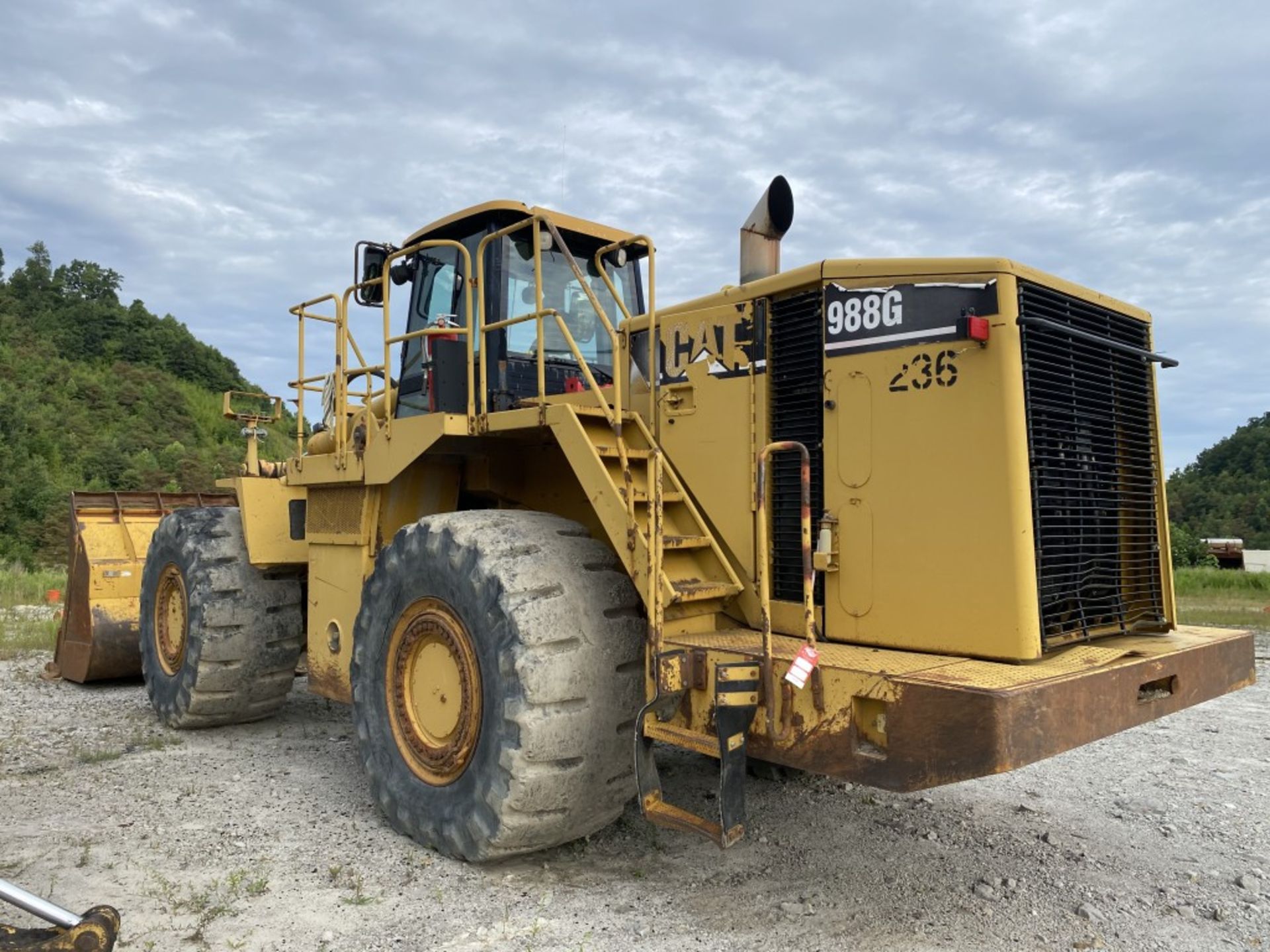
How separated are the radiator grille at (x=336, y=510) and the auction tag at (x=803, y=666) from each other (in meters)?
2.86

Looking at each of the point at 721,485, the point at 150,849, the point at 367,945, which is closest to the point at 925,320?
the point at 721,485

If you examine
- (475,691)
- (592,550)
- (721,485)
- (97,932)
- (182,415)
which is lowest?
(97,932)

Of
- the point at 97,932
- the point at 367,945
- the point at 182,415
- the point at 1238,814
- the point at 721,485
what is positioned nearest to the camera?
Answer: the point at 97,932

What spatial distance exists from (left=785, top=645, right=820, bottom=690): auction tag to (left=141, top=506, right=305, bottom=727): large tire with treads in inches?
162

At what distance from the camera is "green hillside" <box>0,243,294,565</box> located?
103 ft

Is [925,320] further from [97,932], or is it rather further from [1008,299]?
[97,932]

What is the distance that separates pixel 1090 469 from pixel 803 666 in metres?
1.53

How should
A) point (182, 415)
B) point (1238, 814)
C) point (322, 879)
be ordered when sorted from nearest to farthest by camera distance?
point (322, 879) → point (1238, 814) → point (182, 415)

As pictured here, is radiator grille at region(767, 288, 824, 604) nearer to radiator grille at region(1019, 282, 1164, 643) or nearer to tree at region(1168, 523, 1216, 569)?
radiator grille at region(1019, 282, 1164, 643)

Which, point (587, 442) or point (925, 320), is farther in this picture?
point (587, 442)

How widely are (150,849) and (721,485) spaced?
2898 mm

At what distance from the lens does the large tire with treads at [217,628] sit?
5.99 metres

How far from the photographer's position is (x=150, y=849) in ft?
13.6

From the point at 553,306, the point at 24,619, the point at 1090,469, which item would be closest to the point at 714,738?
the point at 1090,469
